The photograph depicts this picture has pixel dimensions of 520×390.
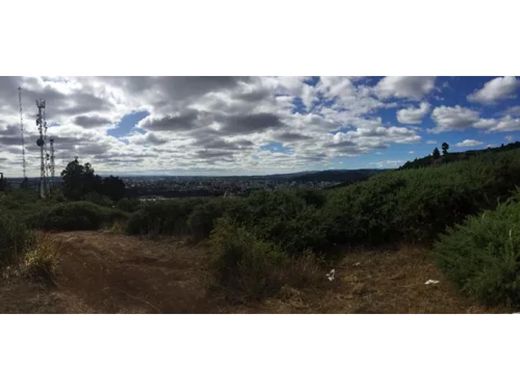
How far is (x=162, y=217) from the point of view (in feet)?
21.0

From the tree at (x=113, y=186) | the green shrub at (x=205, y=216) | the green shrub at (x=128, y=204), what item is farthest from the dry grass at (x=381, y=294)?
the tree at (x=113, y=186)

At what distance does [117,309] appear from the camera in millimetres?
5301

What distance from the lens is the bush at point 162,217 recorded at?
20.5 feet

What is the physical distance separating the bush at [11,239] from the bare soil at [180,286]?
0.32 m

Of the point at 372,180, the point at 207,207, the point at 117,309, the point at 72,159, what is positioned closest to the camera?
the point at 117,309

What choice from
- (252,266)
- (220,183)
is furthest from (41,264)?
(252,266)

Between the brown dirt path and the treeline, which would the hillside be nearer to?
the treeline

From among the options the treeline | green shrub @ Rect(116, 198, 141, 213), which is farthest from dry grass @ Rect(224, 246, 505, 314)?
green shrub @ Rect(116, 198, 141, 213)

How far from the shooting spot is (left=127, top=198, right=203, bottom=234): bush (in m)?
6.25

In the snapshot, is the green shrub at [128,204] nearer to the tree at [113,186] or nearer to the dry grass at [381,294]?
the tree at [113,186]

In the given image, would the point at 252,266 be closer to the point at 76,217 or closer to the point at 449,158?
the point at 76,217
